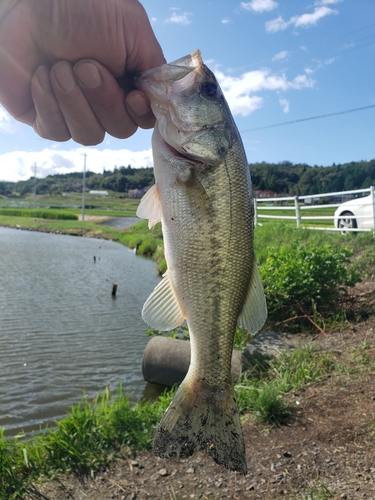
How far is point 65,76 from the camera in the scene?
2332 mm

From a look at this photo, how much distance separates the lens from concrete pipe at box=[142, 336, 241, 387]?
24.6ft

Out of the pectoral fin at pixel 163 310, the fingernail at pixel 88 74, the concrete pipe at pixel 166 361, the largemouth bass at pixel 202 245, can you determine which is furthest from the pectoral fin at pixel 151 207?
the concrete pipe at pixel 166 361

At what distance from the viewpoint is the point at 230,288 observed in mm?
2301

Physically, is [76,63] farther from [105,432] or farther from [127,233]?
[127,233]

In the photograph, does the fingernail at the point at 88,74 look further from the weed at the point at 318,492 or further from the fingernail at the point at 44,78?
the weed at the point at 318,492

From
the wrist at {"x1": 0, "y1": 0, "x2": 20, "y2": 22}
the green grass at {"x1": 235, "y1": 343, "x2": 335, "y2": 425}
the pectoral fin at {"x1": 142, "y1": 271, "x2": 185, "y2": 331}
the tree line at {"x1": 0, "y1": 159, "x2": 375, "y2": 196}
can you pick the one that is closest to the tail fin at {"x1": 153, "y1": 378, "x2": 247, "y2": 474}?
the pectoral fin at {"x1": 142, "y1": 271, "x2": 185, "y2": 331}

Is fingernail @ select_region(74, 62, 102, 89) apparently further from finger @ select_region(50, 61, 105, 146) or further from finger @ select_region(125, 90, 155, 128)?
finger @ select_region(125, 90, 155, 128)

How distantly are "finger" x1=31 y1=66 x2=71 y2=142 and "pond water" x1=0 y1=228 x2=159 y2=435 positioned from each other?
606cm

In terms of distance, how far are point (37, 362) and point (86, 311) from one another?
4.61 metres

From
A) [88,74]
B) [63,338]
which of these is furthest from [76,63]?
[63,338]

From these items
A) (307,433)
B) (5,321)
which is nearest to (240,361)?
(307,433)

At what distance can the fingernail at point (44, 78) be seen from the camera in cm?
236

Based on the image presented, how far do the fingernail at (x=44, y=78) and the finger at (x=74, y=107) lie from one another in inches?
1.2

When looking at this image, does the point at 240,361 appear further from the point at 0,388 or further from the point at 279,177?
the point at 279,177
